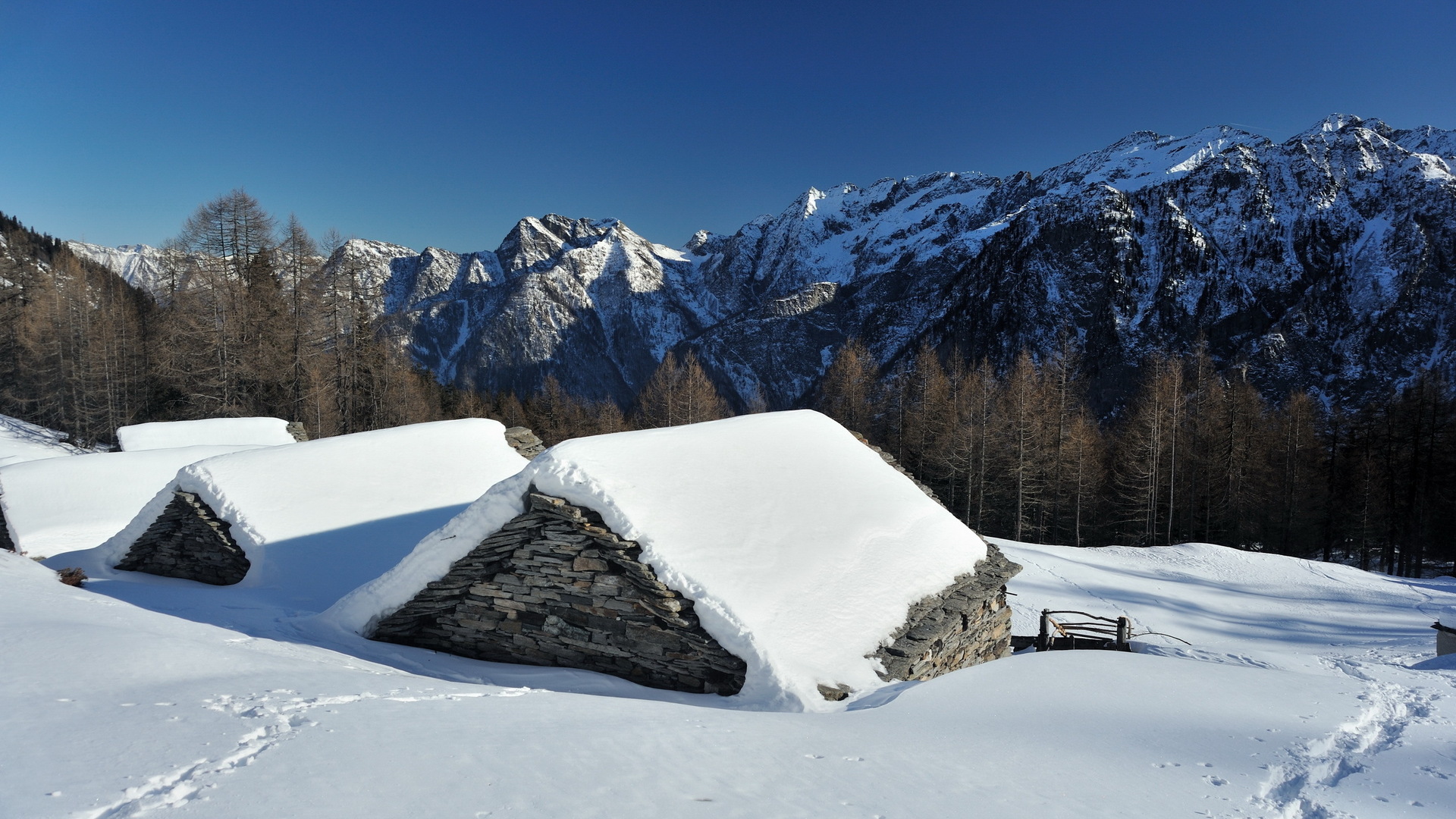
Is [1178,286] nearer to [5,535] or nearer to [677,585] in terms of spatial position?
[677,585]

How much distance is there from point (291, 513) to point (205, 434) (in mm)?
14990

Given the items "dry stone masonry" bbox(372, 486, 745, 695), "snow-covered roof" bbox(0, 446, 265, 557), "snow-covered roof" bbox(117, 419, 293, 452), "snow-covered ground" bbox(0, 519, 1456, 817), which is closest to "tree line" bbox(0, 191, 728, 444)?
"snow-covered roof" bbox(117, 419, 293, 452)

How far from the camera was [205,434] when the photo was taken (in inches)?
806

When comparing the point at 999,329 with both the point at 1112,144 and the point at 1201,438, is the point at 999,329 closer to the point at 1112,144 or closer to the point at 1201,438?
the point at 1201,438

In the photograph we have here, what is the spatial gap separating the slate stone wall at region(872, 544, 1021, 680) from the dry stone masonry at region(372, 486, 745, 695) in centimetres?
205

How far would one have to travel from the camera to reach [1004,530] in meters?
34.2

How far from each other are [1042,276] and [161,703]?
9847 centimetres

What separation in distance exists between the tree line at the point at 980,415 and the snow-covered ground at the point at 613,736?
81.6 feet

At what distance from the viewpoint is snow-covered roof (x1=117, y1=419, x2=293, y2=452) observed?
63.9 feet

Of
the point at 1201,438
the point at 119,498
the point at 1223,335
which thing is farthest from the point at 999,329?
the point at 119,498

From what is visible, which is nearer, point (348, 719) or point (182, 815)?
point (182, 815)

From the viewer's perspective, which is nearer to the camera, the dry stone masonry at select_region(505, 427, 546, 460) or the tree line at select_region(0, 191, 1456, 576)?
the dry stone masonry at select_region(505, 427, 546, 460)

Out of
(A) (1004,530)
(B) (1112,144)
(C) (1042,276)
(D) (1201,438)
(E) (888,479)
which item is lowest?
(A) (1004,530)

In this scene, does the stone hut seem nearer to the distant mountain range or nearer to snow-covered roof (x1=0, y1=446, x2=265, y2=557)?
snow-covered roof (x1=0, y1=446, x2=265, y2=557)
